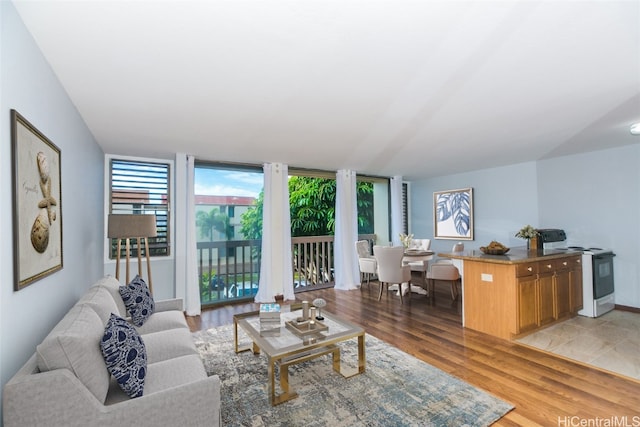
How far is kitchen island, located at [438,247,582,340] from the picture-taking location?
10.6ft

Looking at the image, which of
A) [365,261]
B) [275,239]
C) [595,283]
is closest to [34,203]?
[275,239]

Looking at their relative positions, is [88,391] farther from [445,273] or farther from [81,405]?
[445,273]

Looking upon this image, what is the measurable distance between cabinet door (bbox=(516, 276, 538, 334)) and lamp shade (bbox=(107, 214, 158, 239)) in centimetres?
→ 431

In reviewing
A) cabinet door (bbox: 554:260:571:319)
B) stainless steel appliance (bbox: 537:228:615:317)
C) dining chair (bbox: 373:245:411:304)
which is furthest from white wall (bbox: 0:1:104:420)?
stainless steel appliance (bbox: 537:228:615:317)

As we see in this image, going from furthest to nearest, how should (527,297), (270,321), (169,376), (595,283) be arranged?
(595,283) → (527,297) → (270,321) → (169,376)

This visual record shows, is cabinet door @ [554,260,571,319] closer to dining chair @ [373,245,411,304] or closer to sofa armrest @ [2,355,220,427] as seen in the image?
dining chair @ [373,245,411,304]

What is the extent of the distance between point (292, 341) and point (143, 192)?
3510mm

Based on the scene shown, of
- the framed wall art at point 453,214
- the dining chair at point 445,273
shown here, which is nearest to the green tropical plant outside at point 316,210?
the framed wall art at point 453,214

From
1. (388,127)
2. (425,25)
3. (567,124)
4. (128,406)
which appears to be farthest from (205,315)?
(567,124)

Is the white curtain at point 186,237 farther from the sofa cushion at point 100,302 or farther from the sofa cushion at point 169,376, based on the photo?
the sofa cushion at point 169,376

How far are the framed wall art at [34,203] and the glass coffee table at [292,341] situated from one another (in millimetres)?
1462

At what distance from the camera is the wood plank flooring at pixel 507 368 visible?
200 centimetres

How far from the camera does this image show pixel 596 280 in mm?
3918

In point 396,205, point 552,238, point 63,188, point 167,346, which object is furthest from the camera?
point 396,205
